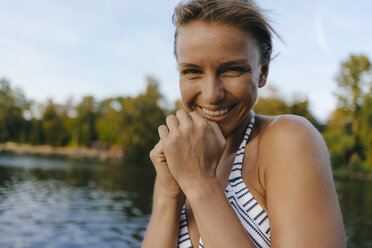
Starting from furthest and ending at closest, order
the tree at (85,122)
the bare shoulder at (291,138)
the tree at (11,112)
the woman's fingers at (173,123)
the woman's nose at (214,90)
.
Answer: the tree at (85,122) < the tree at (11,112) < the woman's nose at (214,90) < the woman's fingers at (173,123) < the bare shoulder at (291,138)

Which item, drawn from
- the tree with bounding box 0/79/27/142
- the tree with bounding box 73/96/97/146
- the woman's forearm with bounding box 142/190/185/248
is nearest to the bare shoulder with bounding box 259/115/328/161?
the woman's forearm with bounding box 142/190/185/248

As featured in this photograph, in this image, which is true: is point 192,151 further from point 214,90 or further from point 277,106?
point 277,106

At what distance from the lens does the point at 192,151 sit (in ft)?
3.80

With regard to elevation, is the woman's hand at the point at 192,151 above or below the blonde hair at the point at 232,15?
below

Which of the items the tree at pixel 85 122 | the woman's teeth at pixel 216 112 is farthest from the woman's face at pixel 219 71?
the tree at pixel 85 122

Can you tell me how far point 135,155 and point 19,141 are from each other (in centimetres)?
3715

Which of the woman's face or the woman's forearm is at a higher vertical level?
the woman's face

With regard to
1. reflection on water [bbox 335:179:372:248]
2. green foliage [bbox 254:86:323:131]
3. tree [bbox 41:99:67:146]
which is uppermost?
green foliage [bbox 254:86:323:131]

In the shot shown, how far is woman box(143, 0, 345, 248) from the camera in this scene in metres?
1.03

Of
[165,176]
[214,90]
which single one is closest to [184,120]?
[214,90]

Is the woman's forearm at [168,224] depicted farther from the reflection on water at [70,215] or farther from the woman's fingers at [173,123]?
the reflection on water at [70,215]

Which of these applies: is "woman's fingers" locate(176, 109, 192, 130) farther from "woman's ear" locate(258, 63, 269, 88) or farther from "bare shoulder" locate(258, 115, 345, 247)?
"woman's ear" locate(258, 63, 269, 88)

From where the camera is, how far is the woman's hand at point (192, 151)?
3.78 feet

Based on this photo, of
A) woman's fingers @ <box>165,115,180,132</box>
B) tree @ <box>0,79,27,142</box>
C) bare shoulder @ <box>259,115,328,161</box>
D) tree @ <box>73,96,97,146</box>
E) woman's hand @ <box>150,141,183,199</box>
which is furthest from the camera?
tree @ <box>73,96,97,146</box>
